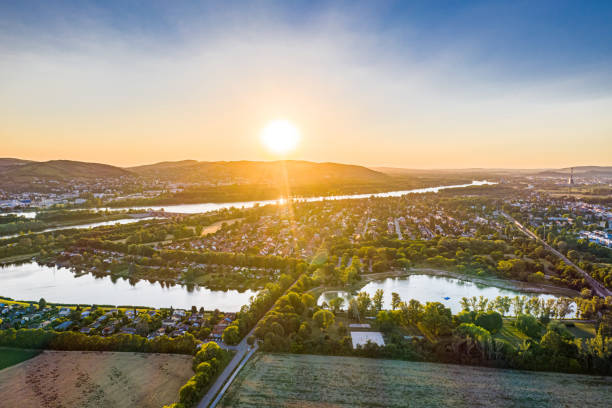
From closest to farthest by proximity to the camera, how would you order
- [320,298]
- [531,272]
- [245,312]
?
[245,312] → [320,298] → [531,272]

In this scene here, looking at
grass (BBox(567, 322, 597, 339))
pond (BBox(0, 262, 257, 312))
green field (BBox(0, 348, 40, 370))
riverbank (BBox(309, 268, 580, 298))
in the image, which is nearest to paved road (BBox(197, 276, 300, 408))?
pond (BBox(0, 262, 257, 312))

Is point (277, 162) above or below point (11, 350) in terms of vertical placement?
above

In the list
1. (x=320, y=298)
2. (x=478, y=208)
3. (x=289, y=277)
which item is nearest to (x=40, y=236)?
(x=289, y=277)

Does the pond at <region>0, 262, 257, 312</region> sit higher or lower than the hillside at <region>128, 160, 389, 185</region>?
lower

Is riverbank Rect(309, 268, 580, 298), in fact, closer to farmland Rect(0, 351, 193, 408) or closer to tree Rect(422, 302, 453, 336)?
tree Rect(422, 302, 453, 336)

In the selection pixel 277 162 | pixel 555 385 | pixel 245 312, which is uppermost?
pixel 277 162

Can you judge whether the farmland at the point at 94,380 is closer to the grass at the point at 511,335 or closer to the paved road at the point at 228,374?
the paved road at the point at 228,374

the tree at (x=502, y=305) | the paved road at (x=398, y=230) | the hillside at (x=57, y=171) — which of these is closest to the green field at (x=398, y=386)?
the tree at (x=502, y=305)

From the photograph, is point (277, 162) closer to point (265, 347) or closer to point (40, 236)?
point (40, 236)
